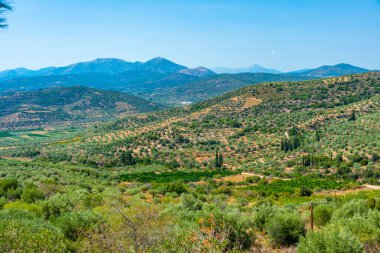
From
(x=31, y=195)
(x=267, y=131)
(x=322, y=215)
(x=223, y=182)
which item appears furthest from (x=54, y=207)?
(x=267, y=131)

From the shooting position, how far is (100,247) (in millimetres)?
10367

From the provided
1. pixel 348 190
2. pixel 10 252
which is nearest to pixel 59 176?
pixel 10 252

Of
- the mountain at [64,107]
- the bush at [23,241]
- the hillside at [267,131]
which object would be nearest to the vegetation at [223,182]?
the bush at [23,241]

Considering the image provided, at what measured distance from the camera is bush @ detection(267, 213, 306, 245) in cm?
1391

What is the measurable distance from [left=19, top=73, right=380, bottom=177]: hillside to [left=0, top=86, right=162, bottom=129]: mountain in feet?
236

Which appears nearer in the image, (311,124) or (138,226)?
(138,226)

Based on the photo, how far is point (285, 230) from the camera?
45.7ft

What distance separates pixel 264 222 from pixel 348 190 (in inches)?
724

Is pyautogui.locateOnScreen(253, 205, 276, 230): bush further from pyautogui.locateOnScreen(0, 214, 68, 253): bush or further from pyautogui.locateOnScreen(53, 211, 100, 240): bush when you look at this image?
pyautogui.locateOnScreen(0, 214, 68, 253): bush

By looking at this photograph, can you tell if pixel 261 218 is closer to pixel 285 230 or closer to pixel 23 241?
pixel 285 230

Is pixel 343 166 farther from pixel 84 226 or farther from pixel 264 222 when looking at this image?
pixel 84 226

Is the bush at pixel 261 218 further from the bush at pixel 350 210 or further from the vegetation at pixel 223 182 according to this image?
the bush at pixel 350 210

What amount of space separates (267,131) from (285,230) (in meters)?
53.2

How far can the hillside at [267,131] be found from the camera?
50781mm
